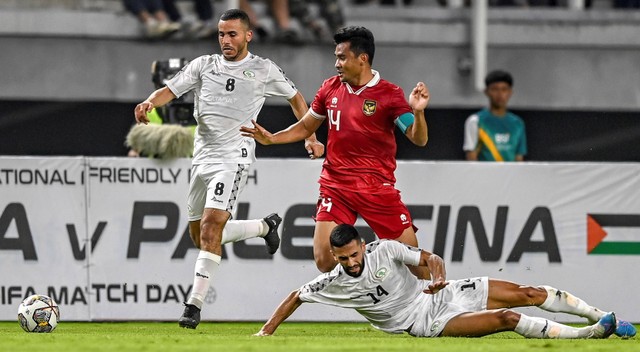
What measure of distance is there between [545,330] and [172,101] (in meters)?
5.02

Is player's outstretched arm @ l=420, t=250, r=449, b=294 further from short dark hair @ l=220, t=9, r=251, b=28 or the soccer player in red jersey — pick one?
short dark hair @ l=220, t=9, r=251, b=28

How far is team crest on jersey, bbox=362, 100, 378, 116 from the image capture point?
10.3 m

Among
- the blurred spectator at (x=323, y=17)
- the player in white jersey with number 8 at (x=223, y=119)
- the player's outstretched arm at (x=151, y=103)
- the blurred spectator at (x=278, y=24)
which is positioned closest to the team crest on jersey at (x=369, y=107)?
the player in white jersey with number 8 at (x=223, y=119)

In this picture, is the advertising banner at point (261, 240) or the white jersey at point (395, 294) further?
the advertising banner at point (261, 240)

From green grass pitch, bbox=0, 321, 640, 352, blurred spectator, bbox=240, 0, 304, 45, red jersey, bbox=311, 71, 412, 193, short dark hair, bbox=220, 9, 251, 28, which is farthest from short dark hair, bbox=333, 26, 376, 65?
blurred spectator, bbox=240, 0, 304, 45

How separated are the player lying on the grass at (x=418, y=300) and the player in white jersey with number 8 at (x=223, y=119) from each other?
4.01ft

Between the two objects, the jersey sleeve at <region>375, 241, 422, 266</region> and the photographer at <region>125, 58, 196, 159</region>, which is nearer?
the jersey sleeve at <region>375, 241, 422, 266</region>

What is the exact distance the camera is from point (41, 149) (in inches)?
579

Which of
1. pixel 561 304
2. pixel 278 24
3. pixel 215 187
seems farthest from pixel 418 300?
pixel 278 24

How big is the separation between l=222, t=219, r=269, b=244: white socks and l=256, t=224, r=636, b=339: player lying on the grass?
1504 millimetres

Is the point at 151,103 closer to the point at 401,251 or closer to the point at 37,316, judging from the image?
the point at 37,316

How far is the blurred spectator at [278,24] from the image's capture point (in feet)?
53.9

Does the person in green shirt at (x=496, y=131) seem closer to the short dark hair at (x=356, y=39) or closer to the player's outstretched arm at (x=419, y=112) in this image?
the short dark hair at (x=356, y=39)

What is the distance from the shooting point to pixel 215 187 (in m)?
10.7
